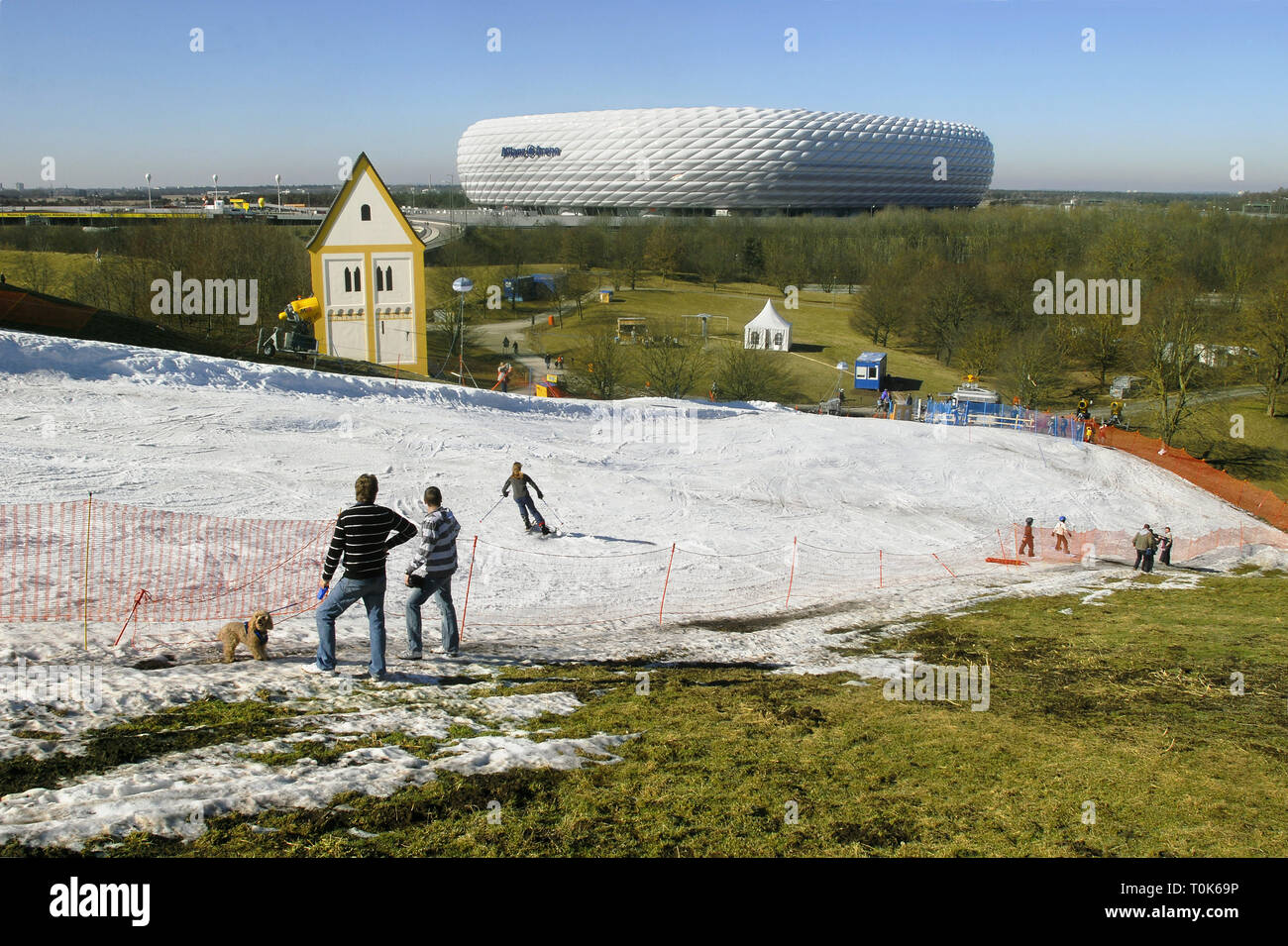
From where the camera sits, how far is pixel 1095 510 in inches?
897

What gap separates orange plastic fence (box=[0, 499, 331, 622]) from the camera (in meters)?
9.96

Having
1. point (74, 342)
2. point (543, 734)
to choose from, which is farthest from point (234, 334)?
point (543, 734)

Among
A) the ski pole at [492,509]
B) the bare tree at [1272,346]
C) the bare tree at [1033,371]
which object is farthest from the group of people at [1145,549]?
the bare tree at [1272,346]

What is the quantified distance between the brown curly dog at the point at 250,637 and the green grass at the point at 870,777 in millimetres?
2416

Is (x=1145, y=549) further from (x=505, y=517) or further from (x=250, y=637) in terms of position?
(x=250, y=637)

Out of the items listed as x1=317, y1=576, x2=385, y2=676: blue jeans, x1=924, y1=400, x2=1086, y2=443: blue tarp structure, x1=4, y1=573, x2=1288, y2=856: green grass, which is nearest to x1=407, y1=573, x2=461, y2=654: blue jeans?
x1=317, y1=576, x2=385, y2=676: blue jeans

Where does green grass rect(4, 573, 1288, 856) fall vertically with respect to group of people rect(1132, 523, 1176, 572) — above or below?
above

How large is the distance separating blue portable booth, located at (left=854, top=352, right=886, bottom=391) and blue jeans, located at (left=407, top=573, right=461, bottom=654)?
1745 inches

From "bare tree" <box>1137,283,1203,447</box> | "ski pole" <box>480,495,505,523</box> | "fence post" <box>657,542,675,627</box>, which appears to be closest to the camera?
Answer: "fence post" <box>657,542,675,627</box>

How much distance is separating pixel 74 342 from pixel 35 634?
13907mm

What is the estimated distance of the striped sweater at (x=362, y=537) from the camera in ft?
26.2

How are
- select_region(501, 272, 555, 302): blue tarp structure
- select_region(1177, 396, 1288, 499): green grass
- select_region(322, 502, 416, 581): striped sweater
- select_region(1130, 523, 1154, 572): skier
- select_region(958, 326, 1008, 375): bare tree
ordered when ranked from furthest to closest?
1. select_region(501, 272, 555, 302): blue tarp structure
2. select_region(958, 326, 1008, 375): bare tree
3. select_region(1177, 396, 1288, 499): green grass
4. select_region(1130, 523, 1154, 572): skier
5. select_region(322, 502, 416, 581): striped sweater

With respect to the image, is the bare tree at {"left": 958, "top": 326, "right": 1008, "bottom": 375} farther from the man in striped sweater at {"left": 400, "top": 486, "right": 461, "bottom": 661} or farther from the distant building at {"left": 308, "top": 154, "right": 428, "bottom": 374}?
the man in striped sweater at {"left": 400, "top": 486, "right": 461, "bottom": 661}

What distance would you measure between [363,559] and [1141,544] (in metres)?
16.5
